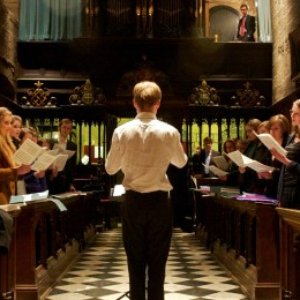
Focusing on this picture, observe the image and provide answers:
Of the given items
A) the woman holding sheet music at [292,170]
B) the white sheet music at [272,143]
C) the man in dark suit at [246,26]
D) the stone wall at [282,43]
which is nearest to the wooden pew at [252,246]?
the woman holding sheet music at [292,170]

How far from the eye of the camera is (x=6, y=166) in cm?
512

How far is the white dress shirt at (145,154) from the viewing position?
13.0 ft

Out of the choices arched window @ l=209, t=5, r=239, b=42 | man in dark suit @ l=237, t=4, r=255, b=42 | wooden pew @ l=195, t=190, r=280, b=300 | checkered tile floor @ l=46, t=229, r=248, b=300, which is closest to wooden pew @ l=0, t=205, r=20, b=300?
checkered tile floor @ l=46, t=229, r=248, b=300

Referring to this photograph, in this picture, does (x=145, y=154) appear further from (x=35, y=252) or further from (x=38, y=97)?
(x=38, y=97)

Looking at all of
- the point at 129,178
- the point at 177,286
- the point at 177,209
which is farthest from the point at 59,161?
the point at 177,209

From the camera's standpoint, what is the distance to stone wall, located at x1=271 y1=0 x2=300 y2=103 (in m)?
12.2

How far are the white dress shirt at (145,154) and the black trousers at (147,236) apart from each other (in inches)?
2.8

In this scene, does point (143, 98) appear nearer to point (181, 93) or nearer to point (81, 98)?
point (81, 98)

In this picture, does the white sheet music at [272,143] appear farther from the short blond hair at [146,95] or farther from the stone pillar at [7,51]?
the stone pillar at [7,51]

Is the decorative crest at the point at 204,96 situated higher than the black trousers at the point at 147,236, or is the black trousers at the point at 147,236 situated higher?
the decorative crest at the point at 204,96

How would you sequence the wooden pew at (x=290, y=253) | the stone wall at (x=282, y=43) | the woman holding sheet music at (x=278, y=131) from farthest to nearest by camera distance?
1. the stone wall at (x=282, y=43)
2. the woman holding sheet music at (x=278, y=131)
3. the wooden pew at (x=290, y=253)

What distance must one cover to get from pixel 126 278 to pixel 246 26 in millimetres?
9267

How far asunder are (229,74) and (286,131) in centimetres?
876

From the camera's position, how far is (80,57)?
14.4m
